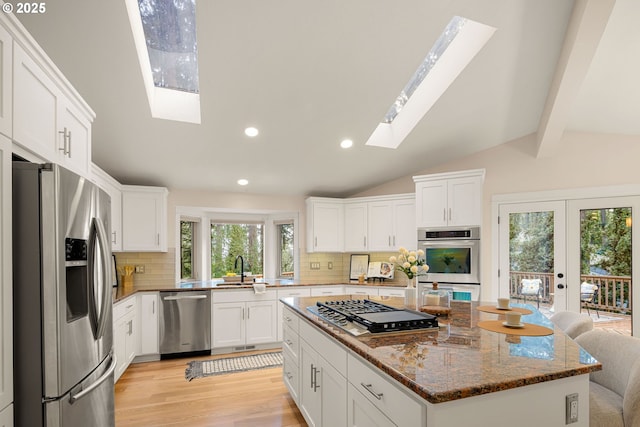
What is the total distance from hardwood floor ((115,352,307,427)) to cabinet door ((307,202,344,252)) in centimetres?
195

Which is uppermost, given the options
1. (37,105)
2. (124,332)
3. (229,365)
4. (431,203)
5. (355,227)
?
(37,105)

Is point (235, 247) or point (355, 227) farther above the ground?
point (355, 227)

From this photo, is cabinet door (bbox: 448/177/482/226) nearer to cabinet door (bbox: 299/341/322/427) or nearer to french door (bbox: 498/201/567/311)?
french door (bbox: 498/201/567/311)

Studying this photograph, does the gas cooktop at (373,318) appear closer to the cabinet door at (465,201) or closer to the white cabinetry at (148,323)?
the cabinet door at (465,201)

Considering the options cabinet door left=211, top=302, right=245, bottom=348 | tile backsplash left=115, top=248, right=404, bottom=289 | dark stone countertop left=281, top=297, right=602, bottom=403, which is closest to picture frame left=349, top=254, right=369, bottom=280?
tile backsplash left=115, top=248, right=404, bottom=289

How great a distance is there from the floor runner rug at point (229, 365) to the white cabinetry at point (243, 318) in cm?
25

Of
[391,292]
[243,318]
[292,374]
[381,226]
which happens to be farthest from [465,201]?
[243,318]

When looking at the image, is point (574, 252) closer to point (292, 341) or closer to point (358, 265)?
point (358, 265)

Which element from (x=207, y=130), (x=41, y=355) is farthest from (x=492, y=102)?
(x=41, y=355)

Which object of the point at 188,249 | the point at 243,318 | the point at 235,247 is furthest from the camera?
the point at 235,247

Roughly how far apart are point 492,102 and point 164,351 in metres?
4.61

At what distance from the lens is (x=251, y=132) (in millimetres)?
3613

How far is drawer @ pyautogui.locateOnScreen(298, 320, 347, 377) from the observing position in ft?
6.10

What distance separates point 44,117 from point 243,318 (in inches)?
135
